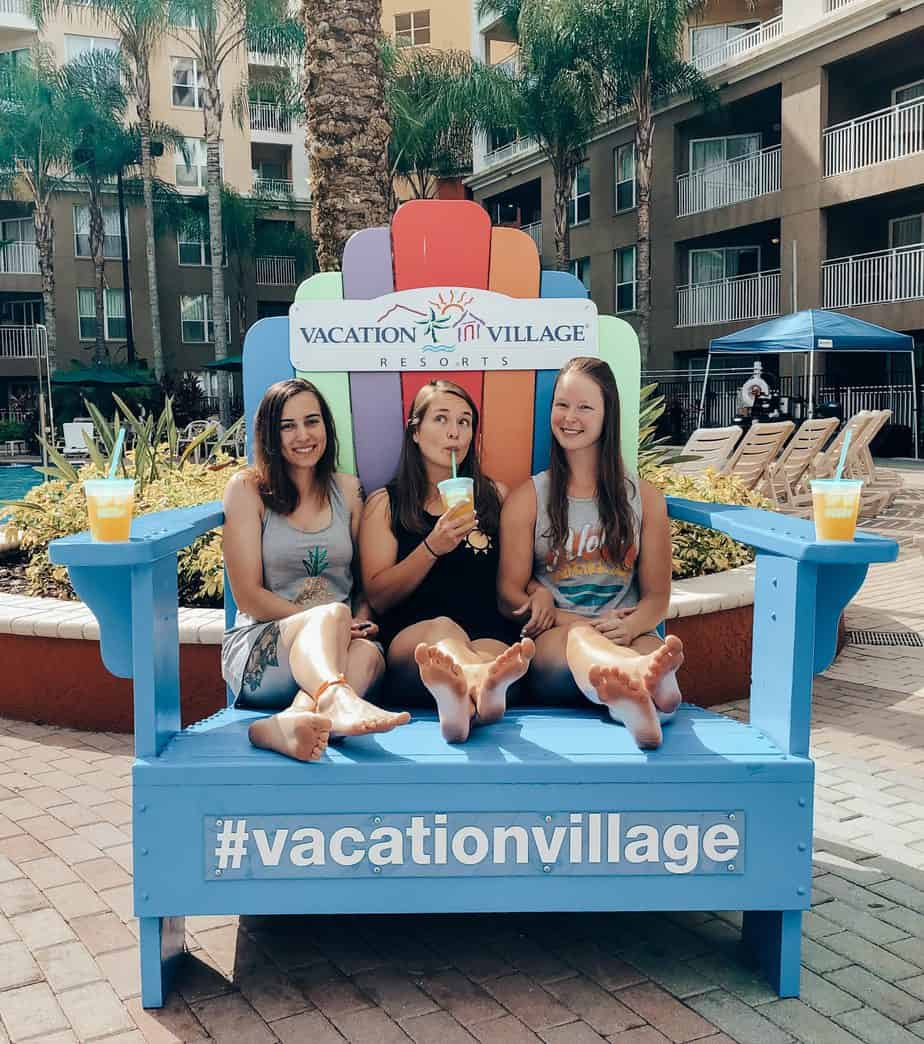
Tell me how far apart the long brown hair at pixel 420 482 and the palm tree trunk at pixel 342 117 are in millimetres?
2788

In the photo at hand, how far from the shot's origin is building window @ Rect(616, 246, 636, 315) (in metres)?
26.7

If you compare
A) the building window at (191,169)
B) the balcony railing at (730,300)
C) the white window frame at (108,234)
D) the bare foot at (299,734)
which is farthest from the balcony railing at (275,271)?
the bare foot at (299,734)

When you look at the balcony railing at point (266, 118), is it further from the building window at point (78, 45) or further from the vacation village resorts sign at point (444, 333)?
the vacation village resorts sign at point (444, 333)

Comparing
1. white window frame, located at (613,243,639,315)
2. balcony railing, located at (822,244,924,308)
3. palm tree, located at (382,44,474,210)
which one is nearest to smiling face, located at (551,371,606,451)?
balcony railing, located at (822,244,924,308)

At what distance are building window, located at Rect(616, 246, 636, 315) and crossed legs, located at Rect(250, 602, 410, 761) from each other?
24928mm

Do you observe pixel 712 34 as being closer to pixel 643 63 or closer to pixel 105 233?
pixel 643 63

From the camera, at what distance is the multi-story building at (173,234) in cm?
3238

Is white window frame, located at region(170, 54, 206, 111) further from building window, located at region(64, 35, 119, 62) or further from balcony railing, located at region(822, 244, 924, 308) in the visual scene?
balcony railing, located at region(822, 244, 924, 308)

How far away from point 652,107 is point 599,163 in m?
3.50

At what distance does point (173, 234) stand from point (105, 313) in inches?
130

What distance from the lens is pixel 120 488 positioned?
7.06 feet

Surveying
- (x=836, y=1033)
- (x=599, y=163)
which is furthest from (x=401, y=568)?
(x=599, y=163)

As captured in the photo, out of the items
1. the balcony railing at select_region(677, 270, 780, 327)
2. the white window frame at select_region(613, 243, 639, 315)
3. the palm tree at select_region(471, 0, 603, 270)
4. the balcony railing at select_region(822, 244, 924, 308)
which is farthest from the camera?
the white window frame at select_region(613, 243, 639, 315)

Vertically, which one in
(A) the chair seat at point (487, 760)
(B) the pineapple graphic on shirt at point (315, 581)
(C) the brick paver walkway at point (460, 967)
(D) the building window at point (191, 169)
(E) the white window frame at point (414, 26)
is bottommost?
(C) the brick paver walkway at point (460, 967)
